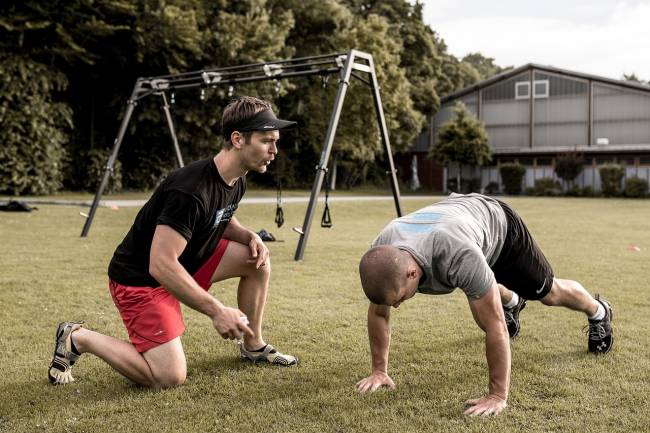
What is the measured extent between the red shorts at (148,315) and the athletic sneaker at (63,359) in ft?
1.23

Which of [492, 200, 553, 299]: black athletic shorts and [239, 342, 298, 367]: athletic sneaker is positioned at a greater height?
[492, 200, 553, 299]: black athletic shorts

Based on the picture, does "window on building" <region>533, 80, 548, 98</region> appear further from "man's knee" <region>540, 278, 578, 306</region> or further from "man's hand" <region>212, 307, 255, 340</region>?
"man's hand" <region>212, 307, 255, 340</region>

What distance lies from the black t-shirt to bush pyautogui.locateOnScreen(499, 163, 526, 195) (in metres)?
38.8

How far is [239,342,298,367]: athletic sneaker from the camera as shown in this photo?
4535 millimetres

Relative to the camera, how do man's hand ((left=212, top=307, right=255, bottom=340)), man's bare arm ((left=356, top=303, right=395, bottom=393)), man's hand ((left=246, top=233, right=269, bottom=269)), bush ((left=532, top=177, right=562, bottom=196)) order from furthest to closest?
bush ((left=532, top=177, right=562, bottom=196)), man's hand ((left=246, top=233, right=269, bottom=269)), man's bare arm ((left=356, top=303, right=395, bottom=393)), man's hand ((left=212, top=307, right=255, bottom=340))

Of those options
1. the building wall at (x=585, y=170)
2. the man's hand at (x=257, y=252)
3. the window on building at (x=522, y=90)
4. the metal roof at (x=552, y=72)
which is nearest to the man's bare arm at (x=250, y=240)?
the man's hand at (x=257, y=252)

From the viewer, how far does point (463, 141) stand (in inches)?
1580

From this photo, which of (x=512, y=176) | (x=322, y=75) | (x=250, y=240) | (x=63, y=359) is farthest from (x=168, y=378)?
(x=512, y=176)

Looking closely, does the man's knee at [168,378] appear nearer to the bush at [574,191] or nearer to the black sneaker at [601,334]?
the black sneaker at [601,334]

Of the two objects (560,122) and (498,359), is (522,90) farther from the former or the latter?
(498,359)

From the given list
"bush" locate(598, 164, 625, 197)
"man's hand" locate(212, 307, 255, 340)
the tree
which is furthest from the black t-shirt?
the tree

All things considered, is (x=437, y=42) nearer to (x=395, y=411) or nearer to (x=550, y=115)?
(x=550, y=115)

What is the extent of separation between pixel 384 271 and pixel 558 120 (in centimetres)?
4180

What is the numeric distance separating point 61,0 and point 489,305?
963 inches
